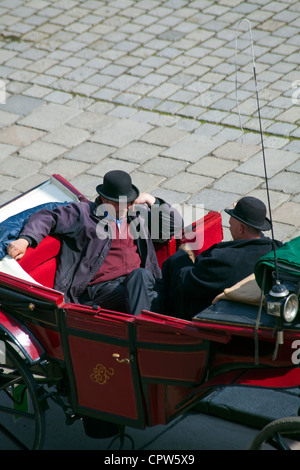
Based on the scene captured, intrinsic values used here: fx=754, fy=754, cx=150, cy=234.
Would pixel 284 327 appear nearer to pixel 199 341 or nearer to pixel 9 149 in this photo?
pixel 199 341

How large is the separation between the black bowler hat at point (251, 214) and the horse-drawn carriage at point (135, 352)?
2.15 feet

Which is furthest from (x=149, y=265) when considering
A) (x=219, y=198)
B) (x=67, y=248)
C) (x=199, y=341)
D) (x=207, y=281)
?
(x=219, y=198)

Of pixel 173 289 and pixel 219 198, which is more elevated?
pixel 173 289

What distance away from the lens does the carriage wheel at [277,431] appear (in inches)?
125

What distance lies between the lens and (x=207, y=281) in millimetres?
3754

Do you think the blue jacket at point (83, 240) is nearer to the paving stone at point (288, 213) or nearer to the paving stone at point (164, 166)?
the paving stone at point (288, 213)

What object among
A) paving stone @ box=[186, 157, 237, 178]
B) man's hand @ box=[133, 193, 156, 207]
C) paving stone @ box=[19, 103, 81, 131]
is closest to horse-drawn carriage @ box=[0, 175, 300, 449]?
man's hand @ box=[133, 193, 156, 207]

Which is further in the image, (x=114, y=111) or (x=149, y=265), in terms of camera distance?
(x=114, y=111)

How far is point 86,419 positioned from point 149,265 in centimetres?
99

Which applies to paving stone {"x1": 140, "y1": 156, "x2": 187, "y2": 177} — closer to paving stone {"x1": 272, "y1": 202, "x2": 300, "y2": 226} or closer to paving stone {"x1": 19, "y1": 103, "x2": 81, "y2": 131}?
paving stone {"x1": 272, "y1": 202, "x2": 300, "y2": 226}

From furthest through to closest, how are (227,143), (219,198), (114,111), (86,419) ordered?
(114,111) < (227,143) < (219,198) < (86,419)

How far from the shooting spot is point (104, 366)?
3.61 m

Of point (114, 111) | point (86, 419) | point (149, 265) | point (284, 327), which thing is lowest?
point (114, 111)

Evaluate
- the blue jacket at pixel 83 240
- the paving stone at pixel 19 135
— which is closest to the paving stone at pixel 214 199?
the blue jacket at pixel 83 240
